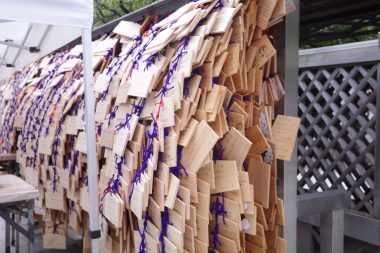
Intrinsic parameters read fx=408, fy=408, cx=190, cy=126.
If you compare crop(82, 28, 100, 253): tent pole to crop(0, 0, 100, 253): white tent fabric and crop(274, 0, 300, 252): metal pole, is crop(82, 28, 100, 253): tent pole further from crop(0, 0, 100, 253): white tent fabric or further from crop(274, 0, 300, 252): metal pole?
crop(274, 0, 300, 252): metal pole

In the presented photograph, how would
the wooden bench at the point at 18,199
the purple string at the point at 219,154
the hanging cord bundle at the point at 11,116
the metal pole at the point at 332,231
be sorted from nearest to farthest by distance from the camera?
the purple string at the point at 219,154
the wooden bench at the point at 18,199
the metal pole at the point at 332,231
the hanging cord bundle at the point at 11,116

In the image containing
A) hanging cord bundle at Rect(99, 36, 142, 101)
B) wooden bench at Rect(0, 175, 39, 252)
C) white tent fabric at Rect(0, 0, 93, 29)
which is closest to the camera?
white tent fabric at Rect(0, 0, 93, 29)

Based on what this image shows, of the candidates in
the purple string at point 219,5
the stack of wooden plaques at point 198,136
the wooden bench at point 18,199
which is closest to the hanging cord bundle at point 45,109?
the wooden bench at point 18,199

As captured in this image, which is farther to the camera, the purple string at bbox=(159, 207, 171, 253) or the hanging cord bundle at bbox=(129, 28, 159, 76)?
the hanging cord bundle at bbox=(129, 28, 159, 76)

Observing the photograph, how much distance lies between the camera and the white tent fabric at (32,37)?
13.4ft

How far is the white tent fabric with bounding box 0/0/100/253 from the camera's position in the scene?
223cm

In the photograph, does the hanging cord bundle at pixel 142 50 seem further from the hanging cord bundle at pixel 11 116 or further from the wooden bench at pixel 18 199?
the hanging cord bundle at pixel 11 116

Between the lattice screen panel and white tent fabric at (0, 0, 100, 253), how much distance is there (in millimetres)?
2576

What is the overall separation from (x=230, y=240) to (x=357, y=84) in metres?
2.43

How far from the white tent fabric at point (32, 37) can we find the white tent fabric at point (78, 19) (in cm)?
119

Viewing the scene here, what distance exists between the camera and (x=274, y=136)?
8.18 ft

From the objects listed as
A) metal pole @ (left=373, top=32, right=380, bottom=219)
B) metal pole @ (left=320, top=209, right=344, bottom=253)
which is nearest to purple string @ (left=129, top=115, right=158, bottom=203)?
metal pole @ (left=320, top=209, right=344, bottom=253)

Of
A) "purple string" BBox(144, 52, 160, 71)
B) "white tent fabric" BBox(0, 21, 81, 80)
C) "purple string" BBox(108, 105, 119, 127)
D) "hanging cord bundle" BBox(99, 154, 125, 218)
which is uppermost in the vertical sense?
"white tent fabric" BBox(0, 21, 81, 80)

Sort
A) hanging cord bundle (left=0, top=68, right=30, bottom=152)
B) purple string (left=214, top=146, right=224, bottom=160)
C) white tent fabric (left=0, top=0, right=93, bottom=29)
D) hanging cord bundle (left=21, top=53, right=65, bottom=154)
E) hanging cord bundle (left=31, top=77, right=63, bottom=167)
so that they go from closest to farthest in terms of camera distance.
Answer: white tent fabric (left=0, top=0, right=93, bottom=29) < purple string (left=214, top=146, right=224, bottom=160) < hanging cord bundle (left=31, top=77, right=63, bottom=167) < hanging cord bundle (left=21, top=53, right=65, bottom=154) < hanging cord bundle (left=0, top=68, right=30, bottom=152)
